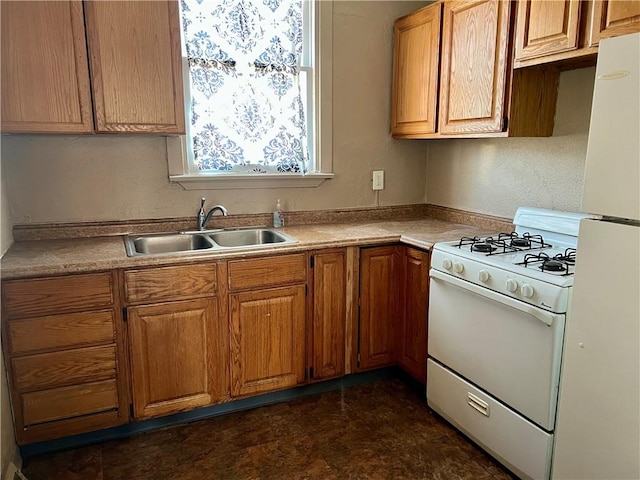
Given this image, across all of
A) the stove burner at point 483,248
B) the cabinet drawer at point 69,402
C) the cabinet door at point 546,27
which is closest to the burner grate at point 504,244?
the stove burner at point 483,248

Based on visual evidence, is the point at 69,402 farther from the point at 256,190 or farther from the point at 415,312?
the point at 415,312

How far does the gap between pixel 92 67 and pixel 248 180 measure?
1.00 metres

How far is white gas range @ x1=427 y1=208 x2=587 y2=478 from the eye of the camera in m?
1.71

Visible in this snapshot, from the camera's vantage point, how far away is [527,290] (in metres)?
1.73

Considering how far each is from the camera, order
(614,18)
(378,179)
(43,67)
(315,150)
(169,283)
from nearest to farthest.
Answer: (614,18) < (43,67) < (169,283) < (315,150) < (378,179)

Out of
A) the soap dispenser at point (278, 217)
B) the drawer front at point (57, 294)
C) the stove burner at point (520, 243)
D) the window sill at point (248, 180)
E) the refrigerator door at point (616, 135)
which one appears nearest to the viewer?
the refrigerator door at point (616, 135)

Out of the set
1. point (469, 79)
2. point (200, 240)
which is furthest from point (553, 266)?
point (200, 240)

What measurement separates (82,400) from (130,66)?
5.04 ft

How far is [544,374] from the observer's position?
5.61 ft

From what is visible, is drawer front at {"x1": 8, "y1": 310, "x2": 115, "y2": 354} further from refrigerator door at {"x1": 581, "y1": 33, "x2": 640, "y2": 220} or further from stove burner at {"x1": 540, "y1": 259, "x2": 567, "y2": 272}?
refrigerator door at {"x1": 581, "y1": 33, "x2": 640, "y2": 220}

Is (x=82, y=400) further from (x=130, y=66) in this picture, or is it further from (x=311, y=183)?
(x=311, y=183)

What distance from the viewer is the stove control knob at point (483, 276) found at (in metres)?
1.91

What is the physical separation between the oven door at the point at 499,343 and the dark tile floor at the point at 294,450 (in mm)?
350

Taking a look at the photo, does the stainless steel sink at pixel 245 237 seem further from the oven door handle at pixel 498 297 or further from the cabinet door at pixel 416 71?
the cabinet door at pixel 416 71
